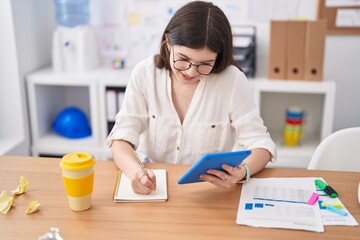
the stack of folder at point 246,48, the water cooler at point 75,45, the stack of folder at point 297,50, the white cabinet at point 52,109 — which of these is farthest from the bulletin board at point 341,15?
the water cooler at point 75,45

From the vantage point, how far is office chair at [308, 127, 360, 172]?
62.9 inches

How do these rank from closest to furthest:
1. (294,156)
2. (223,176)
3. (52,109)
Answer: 1. (223,176)
2. (294,156)
3. (52,109)

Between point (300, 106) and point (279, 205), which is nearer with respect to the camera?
point (279, 205)

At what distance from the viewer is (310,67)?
2.60 meters

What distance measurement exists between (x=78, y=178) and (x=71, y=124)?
183cm

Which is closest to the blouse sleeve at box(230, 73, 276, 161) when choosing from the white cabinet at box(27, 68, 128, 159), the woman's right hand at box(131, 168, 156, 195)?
the woman's right hand at box(131, 168, 156, 195)

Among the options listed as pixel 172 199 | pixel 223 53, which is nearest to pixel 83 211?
pixel 172 199

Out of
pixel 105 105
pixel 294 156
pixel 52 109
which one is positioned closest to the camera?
pixel 294 156

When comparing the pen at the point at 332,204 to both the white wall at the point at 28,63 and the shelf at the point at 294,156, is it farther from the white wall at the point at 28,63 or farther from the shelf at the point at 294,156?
the white wall at the point at 28,63

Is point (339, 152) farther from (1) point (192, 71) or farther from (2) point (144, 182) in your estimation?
(2) point (144, 182)

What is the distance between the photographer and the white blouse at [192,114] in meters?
1.64

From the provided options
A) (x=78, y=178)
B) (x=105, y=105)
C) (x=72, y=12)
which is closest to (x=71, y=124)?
(x=105, y=105)

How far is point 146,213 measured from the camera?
47.5 inches

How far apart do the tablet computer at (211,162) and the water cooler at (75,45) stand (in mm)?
1778
